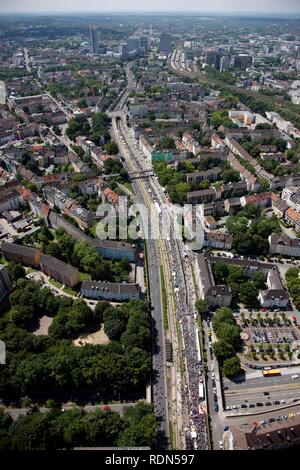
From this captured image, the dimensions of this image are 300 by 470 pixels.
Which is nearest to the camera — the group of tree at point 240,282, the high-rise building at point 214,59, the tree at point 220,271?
the group of tree at point 240,282

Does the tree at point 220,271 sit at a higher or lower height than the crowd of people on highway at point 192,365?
higher

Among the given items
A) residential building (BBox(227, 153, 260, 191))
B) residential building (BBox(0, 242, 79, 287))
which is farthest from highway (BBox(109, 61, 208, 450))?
residential building (BBox(227, 153, 260, 191))

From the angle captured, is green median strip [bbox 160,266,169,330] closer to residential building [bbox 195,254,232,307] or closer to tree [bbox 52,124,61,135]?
residential building [bbox 195,254,232,307]

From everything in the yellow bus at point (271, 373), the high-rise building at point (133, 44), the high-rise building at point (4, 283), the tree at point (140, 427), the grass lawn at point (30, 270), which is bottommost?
the yellow bus at point (271, 373)

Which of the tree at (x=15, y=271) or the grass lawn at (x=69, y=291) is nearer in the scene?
the grass lawn at (x=69, y=291)

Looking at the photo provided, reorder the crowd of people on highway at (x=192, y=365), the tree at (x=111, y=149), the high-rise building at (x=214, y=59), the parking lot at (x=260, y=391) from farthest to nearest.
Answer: the high-rise building at (x=214, y=59)
the tree at (x=111, y=149)
the parking lot at (x=260, y=391)
the crowd of people on highway at (x=192, y=365)

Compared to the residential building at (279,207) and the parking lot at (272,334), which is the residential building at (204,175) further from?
the parking lot at (272,334)

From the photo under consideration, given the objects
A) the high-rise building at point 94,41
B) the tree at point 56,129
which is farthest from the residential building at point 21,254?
the high-rise building at point 94,41
